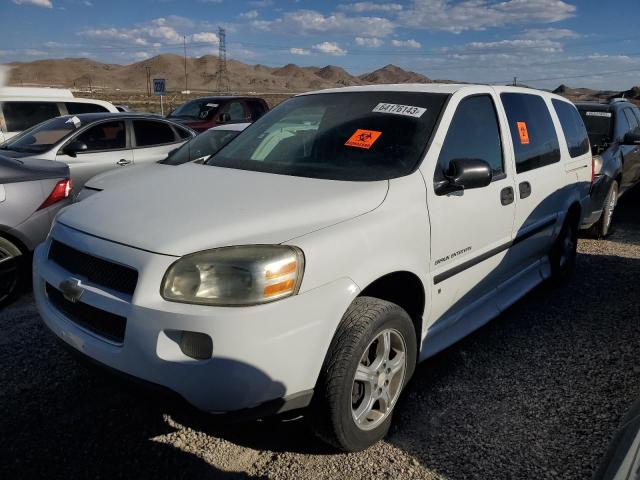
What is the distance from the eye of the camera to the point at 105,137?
747 cm

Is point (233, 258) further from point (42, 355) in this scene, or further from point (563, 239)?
point (563, 239)

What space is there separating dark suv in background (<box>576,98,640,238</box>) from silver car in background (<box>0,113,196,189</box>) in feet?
19.7

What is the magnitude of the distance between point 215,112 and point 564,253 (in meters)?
8.66

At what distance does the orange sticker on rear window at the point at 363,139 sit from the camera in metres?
3.07

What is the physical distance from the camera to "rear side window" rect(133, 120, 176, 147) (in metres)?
7.79

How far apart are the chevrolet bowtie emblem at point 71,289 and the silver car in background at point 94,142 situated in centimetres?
490

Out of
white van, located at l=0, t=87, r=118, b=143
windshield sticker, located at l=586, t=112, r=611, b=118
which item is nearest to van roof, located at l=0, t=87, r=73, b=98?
white van, located at l=0, t=87, r=118, b=143

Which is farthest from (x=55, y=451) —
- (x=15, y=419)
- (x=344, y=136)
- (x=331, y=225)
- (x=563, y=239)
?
(x=563, y=239)

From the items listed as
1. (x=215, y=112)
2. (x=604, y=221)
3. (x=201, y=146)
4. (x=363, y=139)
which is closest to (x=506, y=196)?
(x=363, y=139)

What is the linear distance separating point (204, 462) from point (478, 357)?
6.58 ft

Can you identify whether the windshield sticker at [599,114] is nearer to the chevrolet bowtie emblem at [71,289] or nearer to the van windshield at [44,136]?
the van windshield at [44,136]

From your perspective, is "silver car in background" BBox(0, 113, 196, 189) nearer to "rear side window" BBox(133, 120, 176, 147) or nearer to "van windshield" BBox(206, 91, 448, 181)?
"rear side window" BBox(133, 120, 176, 147)

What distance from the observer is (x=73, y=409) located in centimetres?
293

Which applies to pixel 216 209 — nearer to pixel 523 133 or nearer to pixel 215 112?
pixel 523 133
